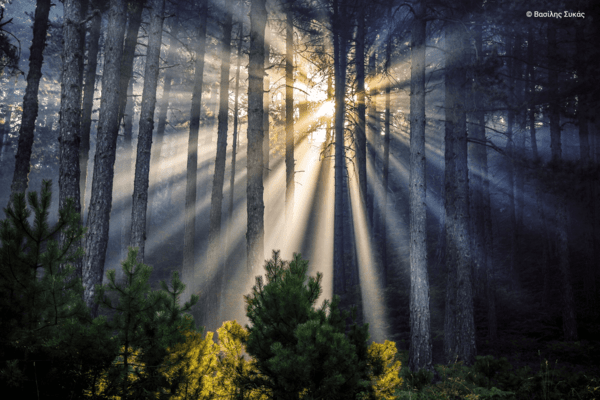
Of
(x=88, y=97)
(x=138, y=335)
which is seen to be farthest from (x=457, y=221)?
(x=88, y=97)

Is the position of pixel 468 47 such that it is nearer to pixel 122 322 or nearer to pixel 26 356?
pixel 122 322

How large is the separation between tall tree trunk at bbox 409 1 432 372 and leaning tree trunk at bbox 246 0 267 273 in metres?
3.52

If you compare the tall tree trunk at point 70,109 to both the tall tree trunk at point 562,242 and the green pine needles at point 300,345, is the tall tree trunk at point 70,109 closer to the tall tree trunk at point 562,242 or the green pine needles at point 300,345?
the green pine needles at point 300,345

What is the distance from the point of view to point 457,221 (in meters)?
8.23

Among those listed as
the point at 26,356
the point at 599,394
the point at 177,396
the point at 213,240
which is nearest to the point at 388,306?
the point at 213,240

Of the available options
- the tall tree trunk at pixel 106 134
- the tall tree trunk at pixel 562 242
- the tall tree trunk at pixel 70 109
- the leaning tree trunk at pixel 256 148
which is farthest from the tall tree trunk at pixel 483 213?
the tall tree trunk at pixel 70 109

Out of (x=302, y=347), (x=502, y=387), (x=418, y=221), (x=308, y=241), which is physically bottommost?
(x=308, y=241)

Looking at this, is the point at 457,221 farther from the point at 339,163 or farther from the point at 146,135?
the point at 146,135

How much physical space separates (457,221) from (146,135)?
28.1 feet

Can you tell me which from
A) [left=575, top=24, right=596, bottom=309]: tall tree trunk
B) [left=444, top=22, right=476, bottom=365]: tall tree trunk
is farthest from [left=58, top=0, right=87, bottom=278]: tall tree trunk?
[left=575, top=24, right=596, bottom=309]: tall tree trunk

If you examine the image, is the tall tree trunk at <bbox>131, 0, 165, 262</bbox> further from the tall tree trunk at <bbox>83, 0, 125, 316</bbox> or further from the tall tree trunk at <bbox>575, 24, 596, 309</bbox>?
the tall tree trunk at <bbox>575, 24, 596, 309</bbox>

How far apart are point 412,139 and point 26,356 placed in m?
7.61

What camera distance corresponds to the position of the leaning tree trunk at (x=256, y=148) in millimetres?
7047

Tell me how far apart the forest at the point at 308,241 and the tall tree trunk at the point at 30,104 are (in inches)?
2.3
